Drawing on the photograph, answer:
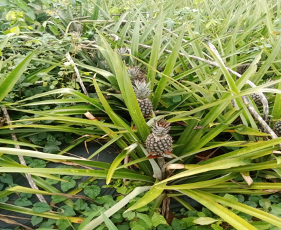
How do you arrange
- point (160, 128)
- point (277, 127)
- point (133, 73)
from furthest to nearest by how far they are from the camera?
point (133, 73), point (277, 127), point (160, 128)

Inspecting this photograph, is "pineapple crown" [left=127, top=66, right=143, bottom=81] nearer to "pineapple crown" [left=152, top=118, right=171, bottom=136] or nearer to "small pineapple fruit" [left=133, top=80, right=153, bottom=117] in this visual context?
"small pineapple fruit" [left=133, top=80, right=153, bottom=117]

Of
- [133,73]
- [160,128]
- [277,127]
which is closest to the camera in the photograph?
[160,128]

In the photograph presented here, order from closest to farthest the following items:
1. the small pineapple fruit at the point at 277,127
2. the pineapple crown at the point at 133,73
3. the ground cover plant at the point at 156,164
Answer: the ground cover plant at the point at 156,164 → the small pineapple fruit at the point at 277,127 → the pineapple crown at the point at 133,73

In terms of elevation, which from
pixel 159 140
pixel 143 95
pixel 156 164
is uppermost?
pixel 143 95

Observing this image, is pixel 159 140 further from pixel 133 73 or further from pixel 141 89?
pixel 133 73

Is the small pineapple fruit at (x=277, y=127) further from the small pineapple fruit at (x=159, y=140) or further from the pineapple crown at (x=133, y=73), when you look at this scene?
the pineapple crown at (x=133, y=73)

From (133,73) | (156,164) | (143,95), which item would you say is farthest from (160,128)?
(133,73)

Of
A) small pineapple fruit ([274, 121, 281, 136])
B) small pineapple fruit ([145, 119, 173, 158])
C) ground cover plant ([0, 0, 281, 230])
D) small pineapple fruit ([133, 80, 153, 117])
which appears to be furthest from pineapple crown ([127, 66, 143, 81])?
small pineapple fruit ([274, 121, 281, 136])

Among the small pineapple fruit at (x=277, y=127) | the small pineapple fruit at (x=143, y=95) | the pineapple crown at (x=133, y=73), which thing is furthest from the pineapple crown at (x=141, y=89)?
the small pineapple fruit at (x=277, y=127)

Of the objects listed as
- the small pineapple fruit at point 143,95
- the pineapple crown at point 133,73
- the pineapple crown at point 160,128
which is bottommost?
the pineapple crown at point 160,128

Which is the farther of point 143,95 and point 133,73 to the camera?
point 133,73
